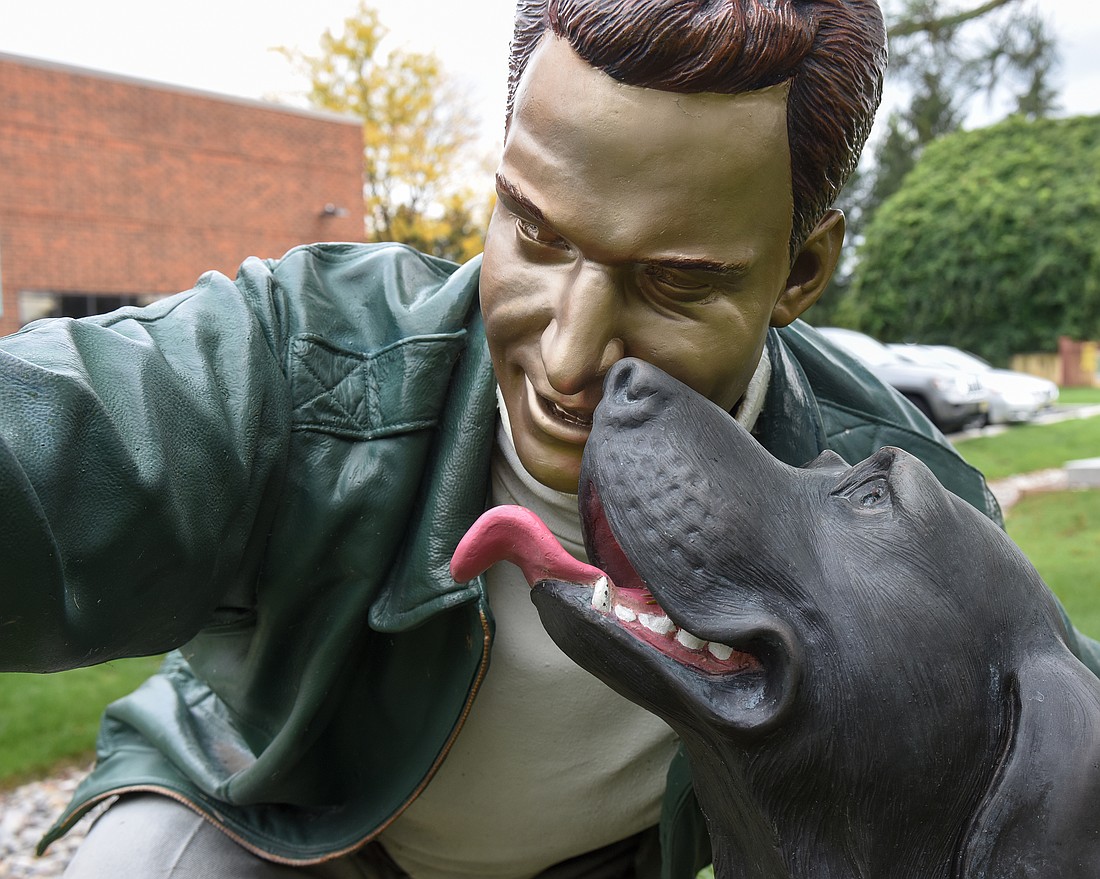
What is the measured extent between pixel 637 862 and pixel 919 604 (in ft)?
3.99

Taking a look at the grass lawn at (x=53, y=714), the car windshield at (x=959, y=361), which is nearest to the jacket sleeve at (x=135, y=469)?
the grass lawn at (x=53, y=714)

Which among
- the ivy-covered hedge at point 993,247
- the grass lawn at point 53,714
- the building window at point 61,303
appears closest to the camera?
the grass lawn at point 53,714

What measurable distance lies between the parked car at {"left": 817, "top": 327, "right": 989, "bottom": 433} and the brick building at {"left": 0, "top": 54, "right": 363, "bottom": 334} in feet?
38.5

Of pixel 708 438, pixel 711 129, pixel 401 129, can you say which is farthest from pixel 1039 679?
pixel 401 129

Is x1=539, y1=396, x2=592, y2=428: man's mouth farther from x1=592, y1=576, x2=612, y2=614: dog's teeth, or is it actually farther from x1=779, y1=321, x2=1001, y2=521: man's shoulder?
x1=779, y1=321, x2=1001, y2=521: man's shoulder

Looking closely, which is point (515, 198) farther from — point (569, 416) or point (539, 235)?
point (569, 416)

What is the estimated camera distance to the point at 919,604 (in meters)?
1.23

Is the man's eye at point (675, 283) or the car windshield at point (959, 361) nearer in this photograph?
the man's eye at point (675, 283)

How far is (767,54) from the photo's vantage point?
1335mm

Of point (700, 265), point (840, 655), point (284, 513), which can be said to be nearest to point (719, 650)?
point (840, 655)

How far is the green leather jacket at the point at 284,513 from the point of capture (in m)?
1.40

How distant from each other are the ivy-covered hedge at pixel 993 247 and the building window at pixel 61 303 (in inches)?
665

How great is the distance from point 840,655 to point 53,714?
14.8 feet

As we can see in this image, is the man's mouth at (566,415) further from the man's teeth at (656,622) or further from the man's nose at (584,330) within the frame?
the man's teeth at (656,622)
